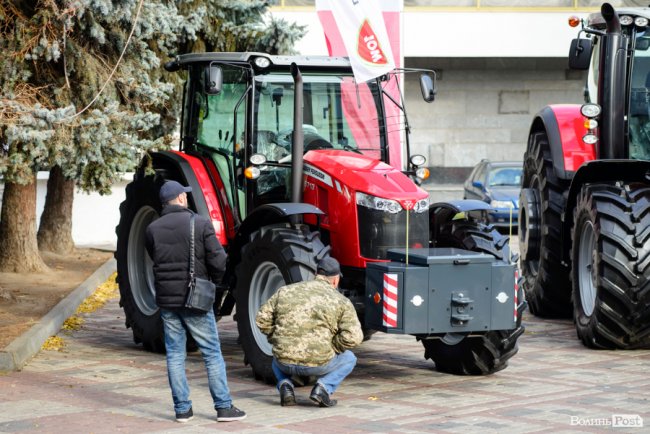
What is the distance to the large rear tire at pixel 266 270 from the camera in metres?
9.77

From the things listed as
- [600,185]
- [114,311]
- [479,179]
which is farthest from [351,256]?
[479,179]

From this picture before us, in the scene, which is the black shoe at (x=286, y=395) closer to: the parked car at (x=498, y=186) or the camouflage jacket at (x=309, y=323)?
the camouflage jacket at (x=309, y=323)

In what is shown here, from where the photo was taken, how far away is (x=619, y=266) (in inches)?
443

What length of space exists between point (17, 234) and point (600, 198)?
8169 mm

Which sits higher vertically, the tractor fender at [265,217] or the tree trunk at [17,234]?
the tractor fender at [265,217]

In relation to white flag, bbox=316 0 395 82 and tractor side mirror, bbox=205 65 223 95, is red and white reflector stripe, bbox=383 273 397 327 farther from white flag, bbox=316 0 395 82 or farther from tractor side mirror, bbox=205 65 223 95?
tractor side mirror, bbox=205 65 223 95

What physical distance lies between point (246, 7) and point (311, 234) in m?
8.39

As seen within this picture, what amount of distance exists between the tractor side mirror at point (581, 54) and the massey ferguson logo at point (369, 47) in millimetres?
2588

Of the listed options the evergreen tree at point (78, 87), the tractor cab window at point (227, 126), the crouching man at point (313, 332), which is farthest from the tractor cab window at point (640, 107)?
the evergreen tree at point (78, 87)

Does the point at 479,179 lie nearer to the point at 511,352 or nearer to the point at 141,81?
the point at 141,81

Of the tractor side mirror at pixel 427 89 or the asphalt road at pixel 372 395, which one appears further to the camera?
the tractor side mirror at pixel 427 89

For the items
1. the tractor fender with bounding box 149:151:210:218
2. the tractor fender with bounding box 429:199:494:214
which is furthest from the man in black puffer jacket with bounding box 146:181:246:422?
the tractor fender with bounding box 429:199:494:214

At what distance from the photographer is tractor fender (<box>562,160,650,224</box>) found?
11.8 meters

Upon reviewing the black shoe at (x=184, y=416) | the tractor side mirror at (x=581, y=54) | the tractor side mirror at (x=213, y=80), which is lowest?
the black shoe at (x=184, y=416)
